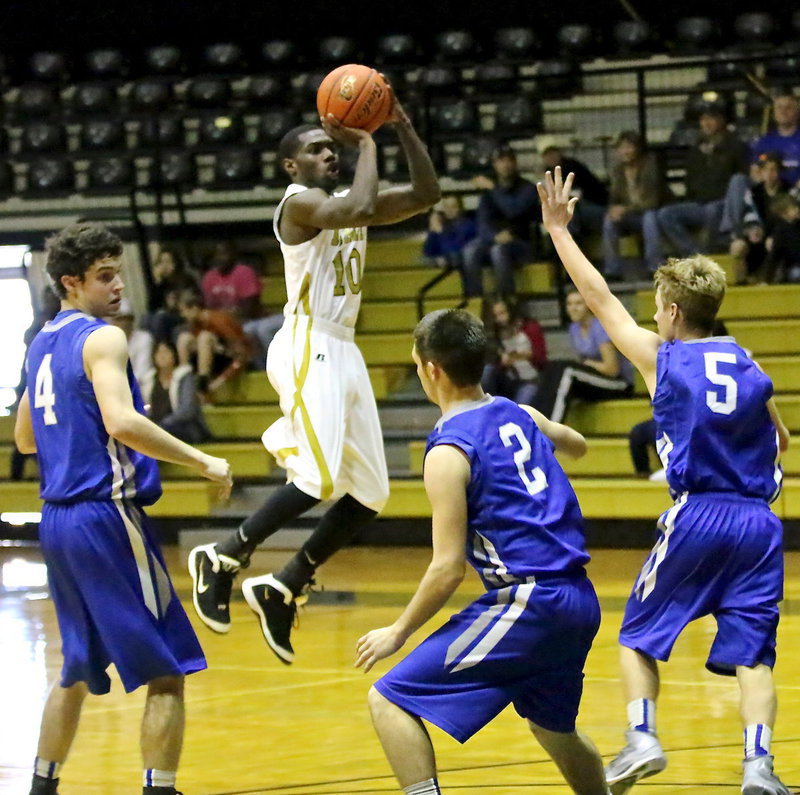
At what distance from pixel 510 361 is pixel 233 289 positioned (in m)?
2.82

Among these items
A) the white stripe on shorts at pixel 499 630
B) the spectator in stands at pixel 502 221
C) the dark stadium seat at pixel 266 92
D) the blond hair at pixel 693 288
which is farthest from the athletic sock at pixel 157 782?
the dark stadium seat at pixel 266 92

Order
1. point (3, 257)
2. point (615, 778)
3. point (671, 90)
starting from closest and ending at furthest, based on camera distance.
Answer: point (615, 778) → point (671, 90) → point (3, 257)

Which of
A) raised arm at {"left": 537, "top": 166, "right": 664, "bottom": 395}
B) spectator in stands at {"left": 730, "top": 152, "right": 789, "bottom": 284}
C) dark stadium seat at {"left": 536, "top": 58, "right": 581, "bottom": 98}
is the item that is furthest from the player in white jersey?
dark stadium seat at {"left": 536, "top": 58, "right": 581, "bottom": 98}

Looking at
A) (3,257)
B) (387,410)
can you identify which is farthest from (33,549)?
(3,257)

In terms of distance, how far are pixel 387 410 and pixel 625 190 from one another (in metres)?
2.48

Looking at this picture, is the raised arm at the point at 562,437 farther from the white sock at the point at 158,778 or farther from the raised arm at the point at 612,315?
the white sock at the point at 158,778

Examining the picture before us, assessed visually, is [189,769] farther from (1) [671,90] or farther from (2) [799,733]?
(1) [671,90]

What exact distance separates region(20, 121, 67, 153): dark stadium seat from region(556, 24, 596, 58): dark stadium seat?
4.84 metres

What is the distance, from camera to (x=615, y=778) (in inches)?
160

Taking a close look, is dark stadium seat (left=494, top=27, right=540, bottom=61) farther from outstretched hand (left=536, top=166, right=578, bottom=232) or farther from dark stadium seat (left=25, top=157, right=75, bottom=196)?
outstretched hand (left=536, top=166, right=578, bottom=232)

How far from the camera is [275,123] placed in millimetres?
14586

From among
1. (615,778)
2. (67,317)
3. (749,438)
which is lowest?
(615,778)

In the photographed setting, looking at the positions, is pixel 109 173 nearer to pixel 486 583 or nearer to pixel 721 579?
pixel 721 579

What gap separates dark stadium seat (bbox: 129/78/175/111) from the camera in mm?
15367
